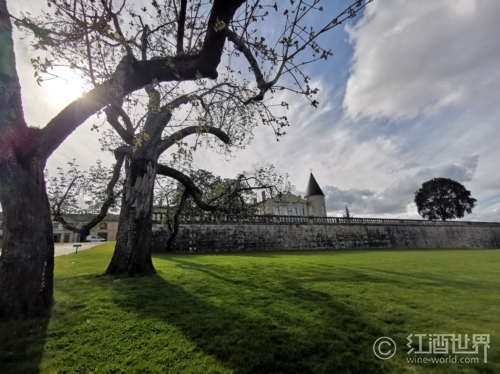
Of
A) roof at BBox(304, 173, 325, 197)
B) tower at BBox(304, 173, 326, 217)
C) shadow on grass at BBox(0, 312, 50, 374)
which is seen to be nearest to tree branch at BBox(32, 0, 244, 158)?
shadow on grass at BBox(0, 312, 50, 374)

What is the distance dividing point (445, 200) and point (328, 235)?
41.9 meters

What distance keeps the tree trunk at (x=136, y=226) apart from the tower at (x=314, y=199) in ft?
138

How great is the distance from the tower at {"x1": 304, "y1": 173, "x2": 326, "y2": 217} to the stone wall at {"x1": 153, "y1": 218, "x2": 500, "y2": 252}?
1561 cm

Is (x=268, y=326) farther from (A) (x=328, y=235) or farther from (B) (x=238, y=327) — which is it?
(A) (x=328, y=235)

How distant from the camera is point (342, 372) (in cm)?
245

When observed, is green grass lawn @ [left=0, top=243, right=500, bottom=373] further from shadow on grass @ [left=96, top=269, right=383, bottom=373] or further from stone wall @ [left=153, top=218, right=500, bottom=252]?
stone wall @ [left=153, top=218, right=500, bottom=252]

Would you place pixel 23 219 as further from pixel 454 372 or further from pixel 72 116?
pixel 454 372

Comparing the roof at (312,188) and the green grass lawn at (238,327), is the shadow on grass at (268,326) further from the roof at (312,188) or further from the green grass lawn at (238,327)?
the roof at (312,188)

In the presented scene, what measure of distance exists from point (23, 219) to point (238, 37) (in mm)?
4756

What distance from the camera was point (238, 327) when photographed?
339 centimetres

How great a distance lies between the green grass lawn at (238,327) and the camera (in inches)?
102

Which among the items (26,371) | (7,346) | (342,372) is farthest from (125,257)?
(342,372)

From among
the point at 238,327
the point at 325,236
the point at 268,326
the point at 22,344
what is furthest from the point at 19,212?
the point at 325,236

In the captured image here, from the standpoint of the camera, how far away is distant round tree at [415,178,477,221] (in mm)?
50188
